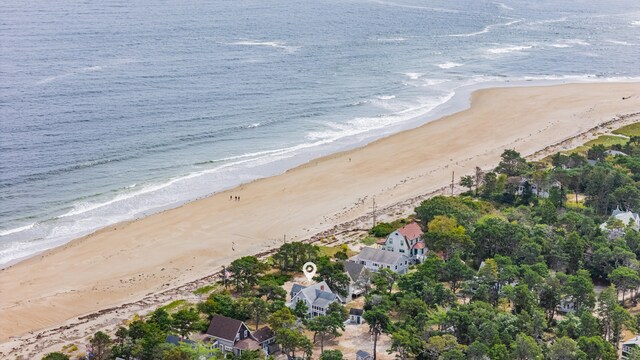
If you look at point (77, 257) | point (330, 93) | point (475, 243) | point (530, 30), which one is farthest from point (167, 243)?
point (530, 30)

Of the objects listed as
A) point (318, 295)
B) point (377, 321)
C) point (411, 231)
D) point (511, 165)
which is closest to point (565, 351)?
point (377, 321)

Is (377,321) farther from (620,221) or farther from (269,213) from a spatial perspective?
(269,213)

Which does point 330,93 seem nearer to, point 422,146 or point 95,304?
point 422,146

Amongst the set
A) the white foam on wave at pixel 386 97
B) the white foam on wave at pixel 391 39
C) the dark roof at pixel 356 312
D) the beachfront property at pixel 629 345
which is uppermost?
the white foam on wave at pixel 391 39

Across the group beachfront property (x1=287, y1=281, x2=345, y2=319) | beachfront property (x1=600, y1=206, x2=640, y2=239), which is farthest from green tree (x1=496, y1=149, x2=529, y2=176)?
beachfront property (x1=287, y1=281, x2=345, y2=319)

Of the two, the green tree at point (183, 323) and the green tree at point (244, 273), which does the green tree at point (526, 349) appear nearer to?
the green tree at point (183, 323)

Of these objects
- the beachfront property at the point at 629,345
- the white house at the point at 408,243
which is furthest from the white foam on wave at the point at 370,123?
the beachfront property at the point at 629,345
